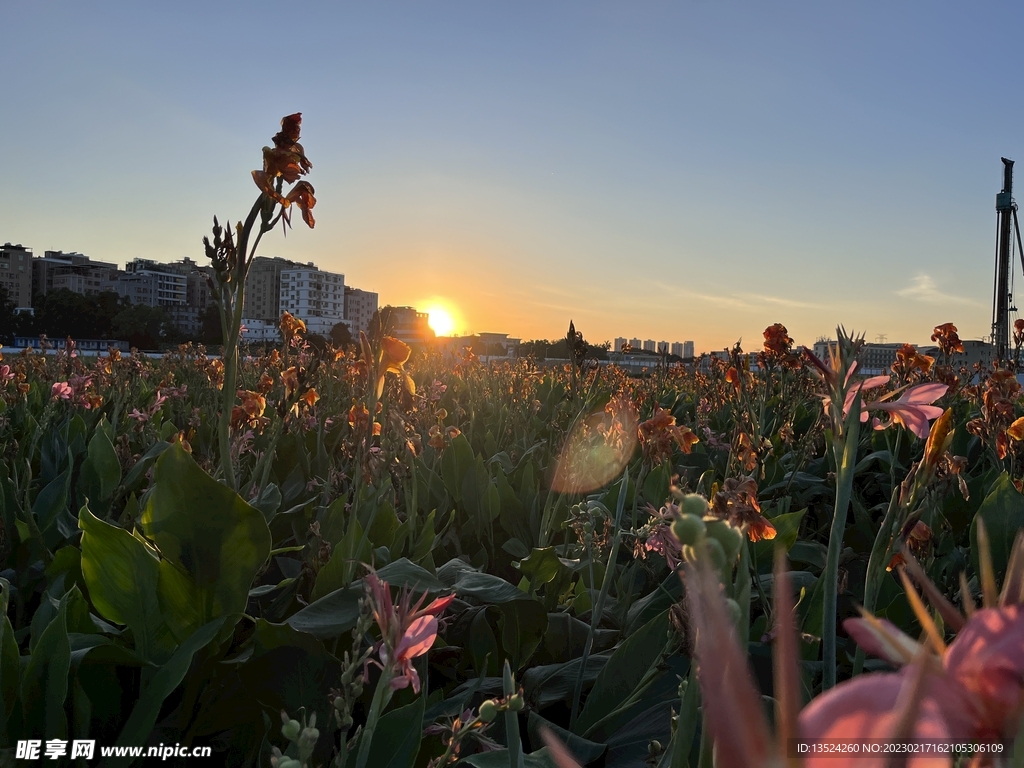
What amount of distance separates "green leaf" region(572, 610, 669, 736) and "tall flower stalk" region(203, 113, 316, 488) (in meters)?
0.92

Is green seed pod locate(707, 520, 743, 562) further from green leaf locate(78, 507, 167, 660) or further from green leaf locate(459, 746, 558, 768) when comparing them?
green leaf locate(78, 507, 167, 660)

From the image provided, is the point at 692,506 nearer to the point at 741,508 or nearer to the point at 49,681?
the point at 741,508

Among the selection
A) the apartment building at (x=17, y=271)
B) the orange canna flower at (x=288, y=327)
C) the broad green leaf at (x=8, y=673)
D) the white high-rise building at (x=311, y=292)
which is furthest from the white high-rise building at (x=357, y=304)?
the broad green leaf at (x=8, y=673)

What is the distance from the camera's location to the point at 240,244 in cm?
158

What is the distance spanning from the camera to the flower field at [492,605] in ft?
0.72

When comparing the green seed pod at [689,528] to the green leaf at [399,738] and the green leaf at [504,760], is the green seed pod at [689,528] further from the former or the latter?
the green leaf at [399,738]

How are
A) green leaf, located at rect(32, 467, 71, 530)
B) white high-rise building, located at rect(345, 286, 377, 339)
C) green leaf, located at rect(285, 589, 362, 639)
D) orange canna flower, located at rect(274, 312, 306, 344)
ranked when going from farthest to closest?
1. white high-rise building, located at rect(345, 286, 377, 339)
2. orange canna flower, located at rect(274, 312, 306, 344)
3. green leaf, located at rect(32, 467, 71, 530)
4. green leaf, located at rect(285, 589, 362, 639)

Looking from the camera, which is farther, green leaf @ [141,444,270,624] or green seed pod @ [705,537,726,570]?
green leaf @ [141,444,270,624]

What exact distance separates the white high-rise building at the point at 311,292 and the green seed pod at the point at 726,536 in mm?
112224

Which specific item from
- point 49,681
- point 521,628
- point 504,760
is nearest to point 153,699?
point 49,681

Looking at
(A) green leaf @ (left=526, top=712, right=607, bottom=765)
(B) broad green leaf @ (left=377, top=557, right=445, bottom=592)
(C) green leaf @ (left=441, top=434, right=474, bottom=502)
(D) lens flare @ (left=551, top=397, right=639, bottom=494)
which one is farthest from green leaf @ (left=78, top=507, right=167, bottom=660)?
(C) green leaf @ (left=441, top=434, right=474, bottom=502)

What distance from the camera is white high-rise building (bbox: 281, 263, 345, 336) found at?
112125mm

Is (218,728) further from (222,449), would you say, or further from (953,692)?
(953,692)

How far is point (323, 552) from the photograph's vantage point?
69.3 inches
